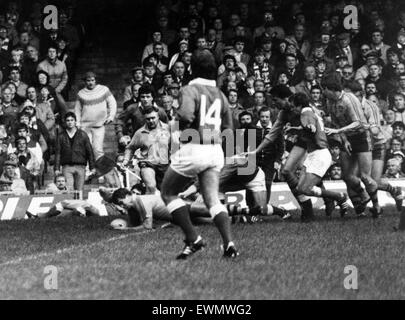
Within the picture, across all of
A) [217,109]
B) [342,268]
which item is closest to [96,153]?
[217,109]

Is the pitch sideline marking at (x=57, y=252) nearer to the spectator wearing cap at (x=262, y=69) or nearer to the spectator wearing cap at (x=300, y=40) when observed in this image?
the spectator wearing cap at (x=262, y=69)

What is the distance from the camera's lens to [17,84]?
2133cm

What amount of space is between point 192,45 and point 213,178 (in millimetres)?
11026

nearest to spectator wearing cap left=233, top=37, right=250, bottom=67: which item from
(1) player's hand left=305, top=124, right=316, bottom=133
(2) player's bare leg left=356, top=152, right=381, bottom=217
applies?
(2) player's bare leg left=356, top=152, right=381, bottom=217

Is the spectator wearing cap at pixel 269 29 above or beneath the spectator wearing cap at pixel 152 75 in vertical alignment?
above

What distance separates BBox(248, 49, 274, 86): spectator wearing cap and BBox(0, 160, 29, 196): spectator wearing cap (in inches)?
197

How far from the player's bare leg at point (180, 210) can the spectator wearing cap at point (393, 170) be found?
9133 millimetres

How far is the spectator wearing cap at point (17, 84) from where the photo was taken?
69.4 feet

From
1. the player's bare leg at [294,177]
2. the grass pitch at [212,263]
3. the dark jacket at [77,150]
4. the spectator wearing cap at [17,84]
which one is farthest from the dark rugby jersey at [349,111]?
the spectator wearing cap at [17,84]

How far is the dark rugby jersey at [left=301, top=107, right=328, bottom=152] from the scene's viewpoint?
15.3 metres

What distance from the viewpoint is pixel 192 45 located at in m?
21.8

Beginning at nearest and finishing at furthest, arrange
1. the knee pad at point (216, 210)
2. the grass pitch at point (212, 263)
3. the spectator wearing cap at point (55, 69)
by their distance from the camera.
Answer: the grass pitch at point (212, 263)
the knee pad at point (216, 210)
the spectator wearing cap at point (55, 69)

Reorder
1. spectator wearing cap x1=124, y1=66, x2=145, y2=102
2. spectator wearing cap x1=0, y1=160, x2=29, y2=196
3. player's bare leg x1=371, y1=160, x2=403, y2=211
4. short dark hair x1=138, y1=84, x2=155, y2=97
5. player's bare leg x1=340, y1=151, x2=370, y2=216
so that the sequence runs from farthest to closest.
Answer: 1. spectator wearing cap x1=124, y1=66, x2=145, y2=102
2. short dark hair x1=138, y1=84, x2=155, y2=97
3. spectator wearing cap x1=0, y1=160, x2=29, y2=196
4. player's bare leg x1=371, y1=160, x2=403, y2=211
5. player's bare leg x1=340, y1=151, x2=370, y2=216

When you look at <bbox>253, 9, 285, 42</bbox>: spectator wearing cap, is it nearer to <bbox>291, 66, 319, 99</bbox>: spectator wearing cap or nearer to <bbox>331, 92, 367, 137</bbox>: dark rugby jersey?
<bbox>291, 66, 319, 99</bbox>: spectator wearing cap
